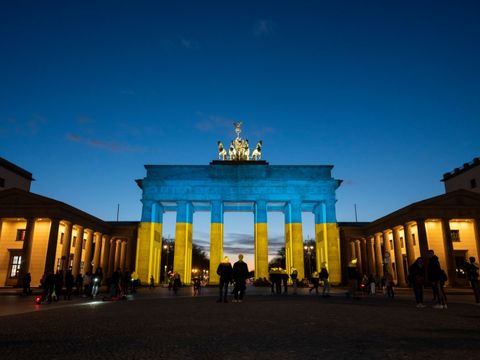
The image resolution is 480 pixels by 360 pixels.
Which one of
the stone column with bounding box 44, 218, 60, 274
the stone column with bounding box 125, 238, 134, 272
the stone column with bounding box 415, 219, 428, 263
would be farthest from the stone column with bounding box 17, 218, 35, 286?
the stone column with bounding box 415, 219, 428, 263

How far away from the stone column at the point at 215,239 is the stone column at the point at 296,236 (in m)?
9.36

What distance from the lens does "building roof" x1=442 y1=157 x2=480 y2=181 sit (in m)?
54.9

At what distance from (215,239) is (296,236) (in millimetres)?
10671

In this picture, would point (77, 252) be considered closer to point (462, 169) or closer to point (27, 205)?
point (27, 205)

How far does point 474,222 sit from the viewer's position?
1551 inches

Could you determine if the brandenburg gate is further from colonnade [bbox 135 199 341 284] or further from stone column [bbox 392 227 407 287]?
stone column [bbox 392 227 407 287]

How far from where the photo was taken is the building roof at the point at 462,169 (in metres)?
54.9

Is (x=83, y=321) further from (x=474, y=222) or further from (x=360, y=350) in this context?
(x=474, y=222)

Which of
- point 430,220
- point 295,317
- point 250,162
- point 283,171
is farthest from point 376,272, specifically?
point 295,317

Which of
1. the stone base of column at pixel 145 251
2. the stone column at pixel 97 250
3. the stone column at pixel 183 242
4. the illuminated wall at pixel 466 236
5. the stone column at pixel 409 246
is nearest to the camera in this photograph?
the stone column at pixel 409 246

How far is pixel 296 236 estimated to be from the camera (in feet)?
156

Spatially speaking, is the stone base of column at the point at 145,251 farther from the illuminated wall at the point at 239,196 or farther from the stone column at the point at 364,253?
the stone column at the point at 364,253

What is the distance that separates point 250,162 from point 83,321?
4324cm

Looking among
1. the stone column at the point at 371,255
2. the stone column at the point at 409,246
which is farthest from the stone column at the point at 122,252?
the stone column at the point at 409,246
